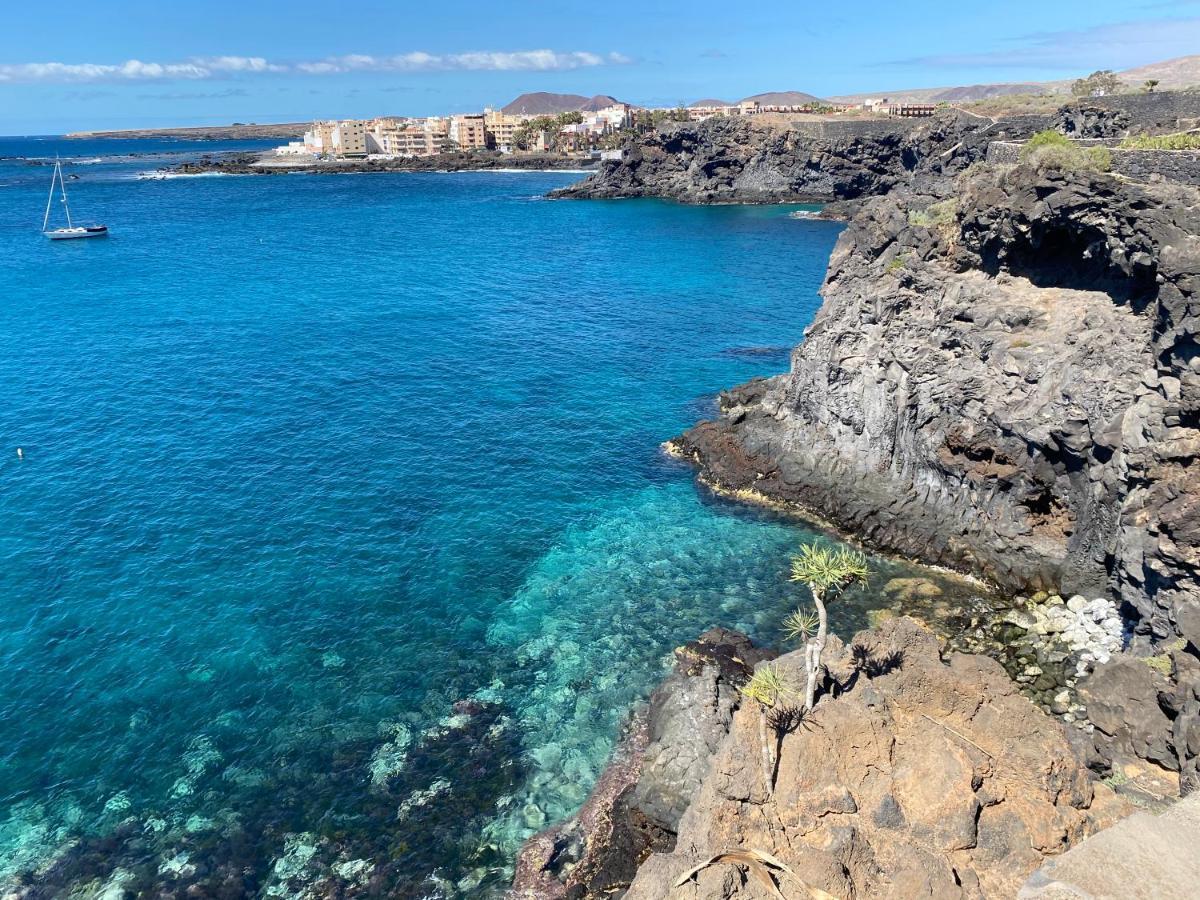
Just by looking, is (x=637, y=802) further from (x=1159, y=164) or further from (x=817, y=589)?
(x=1159, y=164)

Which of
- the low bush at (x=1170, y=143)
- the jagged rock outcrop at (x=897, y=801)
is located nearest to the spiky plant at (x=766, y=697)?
the jagged rock outcrop at (x=897, y=801)

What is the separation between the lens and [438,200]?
188 m

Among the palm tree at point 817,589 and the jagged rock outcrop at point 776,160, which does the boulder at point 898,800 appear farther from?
the jagged rock outcrop at point 776,160

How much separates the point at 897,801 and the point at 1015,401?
2587 cm

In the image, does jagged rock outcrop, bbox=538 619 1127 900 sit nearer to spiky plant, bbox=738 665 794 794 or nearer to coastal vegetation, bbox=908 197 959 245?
spiky plant, bbox=738 665 794 794

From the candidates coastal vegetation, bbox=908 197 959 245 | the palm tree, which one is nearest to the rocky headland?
coastal vegetation, bbox=908 197 959 245

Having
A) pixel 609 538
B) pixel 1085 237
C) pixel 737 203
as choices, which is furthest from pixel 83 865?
pixel 737 203

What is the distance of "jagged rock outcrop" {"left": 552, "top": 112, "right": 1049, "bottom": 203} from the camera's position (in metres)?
160

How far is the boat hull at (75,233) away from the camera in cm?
12862

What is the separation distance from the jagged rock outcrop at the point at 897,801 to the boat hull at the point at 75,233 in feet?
486

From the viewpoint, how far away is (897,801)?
2014cm

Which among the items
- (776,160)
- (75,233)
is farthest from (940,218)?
(776,160)

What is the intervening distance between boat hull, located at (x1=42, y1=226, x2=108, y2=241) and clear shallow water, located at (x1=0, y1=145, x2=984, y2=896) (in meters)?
47.9

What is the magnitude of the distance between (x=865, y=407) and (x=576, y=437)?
69.8 ft
